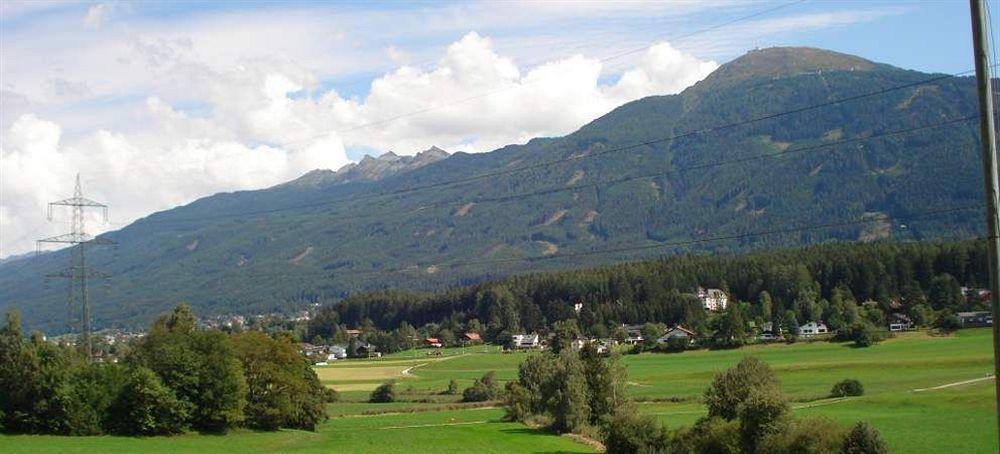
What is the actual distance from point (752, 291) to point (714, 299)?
246 inches

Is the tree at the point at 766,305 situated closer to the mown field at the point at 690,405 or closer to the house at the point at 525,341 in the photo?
the mown field at the point at 690,405

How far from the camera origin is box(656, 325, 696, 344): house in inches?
4801

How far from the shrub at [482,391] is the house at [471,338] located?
7402 cm

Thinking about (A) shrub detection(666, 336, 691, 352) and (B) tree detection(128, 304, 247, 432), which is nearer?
(B) tree detection(128, 304, 247, 432)

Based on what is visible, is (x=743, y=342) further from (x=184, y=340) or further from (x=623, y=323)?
(x=184, y=340)

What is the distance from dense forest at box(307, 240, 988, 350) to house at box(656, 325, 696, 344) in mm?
2228

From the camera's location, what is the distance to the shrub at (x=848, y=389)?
6650 cm

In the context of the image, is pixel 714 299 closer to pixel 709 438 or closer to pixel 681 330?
pixel 681 330

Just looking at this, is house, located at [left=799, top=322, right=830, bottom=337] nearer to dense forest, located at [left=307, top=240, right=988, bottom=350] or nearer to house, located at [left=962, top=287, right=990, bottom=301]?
dense forest, located at [left=307, top=240, right=988, bottom=350]

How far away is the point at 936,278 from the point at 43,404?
106822mm

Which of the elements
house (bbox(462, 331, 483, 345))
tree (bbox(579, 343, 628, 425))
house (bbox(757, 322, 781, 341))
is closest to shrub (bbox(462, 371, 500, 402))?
tree (bbox(579, 343, 628, 425))

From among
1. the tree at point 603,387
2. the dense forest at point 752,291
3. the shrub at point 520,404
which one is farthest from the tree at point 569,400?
the dense forest at point 752,291

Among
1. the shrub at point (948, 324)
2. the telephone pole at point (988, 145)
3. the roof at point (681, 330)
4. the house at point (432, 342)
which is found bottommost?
the house at point (432, 342)

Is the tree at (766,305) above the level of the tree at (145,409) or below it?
above
